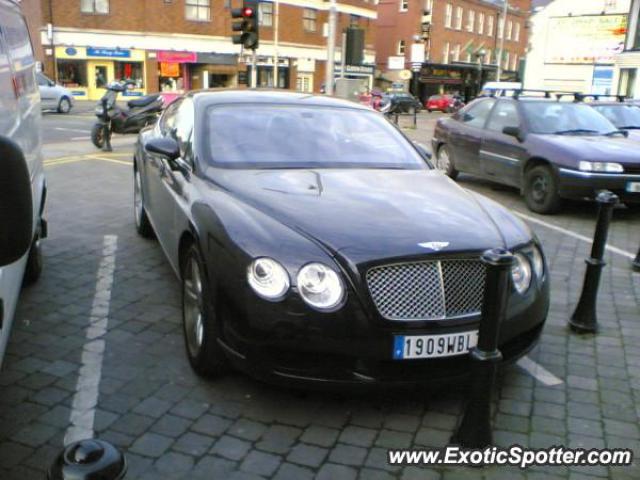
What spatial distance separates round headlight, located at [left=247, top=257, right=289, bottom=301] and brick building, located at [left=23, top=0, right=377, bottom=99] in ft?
114

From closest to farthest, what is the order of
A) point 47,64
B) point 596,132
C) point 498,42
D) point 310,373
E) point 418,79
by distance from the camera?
point 310,373 < point 596,132 < point 47,64 < point 418,79 < point 498,42

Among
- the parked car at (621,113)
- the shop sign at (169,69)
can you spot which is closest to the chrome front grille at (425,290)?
the parked car at (621,113)

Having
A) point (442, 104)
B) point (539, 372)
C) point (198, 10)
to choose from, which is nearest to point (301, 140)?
point (539, 372)

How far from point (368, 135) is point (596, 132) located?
5.47 metres

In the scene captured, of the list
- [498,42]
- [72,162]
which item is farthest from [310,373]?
[498,42]

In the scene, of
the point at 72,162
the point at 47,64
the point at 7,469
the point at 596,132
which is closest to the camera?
the point at 7,469

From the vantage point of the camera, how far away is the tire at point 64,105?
25722 millimetres

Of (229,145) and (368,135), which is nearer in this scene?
(229,145)

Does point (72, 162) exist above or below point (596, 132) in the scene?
below

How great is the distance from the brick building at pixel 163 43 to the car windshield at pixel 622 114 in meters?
27.4

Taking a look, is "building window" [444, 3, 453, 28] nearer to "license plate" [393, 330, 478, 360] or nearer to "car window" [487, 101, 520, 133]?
"car window" [487, 101, 520, 133]

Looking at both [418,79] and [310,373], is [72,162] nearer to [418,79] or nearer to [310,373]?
[310,373]

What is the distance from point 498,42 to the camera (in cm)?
6838

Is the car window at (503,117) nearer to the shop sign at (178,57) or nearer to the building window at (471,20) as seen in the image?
the shop sign at (178,57)
